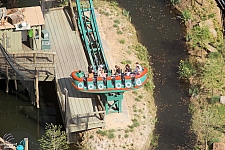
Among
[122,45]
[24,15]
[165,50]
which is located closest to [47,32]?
[24,15]

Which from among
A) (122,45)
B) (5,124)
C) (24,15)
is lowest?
(5,124)

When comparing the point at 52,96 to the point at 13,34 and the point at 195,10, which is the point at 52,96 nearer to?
the point at 13,34

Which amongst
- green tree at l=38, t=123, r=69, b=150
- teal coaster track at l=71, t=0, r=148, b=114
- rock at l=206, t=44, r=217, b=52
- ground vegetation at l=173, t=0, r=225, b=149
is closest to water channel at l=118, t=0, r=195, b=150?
ground vegetation at l=173, t=0, r=225, b=149

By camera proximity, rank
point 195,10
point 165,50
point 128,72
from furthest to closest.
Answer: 1. point 195,10
2. point 165,50
3. point 128,72

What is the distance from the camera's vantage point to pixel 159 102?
38.8m

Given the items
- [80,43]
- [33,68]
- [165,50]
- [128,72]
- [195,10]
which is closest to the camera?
[128,72]

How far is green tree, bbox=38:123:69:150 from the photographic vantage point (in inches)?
1332

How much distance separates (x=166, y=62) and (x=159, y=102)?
3.98m

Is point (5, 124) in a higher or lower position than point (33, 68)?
lower

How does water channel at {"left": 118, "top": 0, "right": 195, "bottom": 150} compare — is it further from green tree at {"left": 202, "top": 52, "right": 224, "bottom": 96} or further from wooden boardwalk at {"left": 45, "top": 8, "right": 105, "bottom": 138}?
wooden boardwalk at {"left": 45, "top": 8, "right": 105, "bottom": 138}

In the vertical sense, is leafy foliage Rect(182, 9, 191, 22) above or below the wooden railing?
above

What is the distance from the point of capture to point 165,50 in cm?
4294

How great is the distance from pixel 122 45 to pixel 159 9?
20.6 feet

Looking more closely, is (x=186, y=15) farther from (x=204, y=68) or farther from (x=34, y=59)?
(x=34, y=59)
